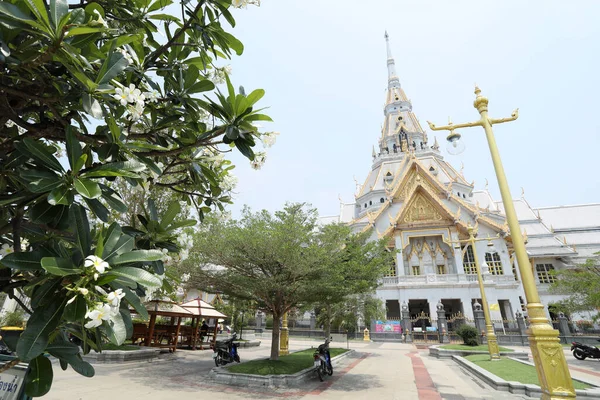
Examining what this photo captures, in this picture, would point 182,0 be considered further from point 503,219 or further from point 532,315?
point 503,219

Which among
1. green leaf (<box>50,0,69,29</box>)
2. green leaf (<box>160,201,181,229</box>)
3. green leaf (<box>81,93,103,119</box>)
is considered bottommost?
green leaf (<box>160,201,181,229</box>)

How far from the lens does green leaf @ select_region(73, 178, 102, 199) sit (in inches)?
57.8

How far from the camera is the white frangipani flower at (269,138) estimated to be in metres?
2.52

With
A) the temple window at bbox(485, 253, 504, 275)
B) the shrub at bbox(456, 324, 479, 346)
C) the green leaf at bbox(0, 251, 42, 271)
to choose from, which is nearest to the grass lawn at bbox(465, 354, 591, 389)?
the shrub at bbox(456, 324, 479, 346)

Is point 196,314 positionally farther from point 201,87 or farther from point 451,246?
point 451,246

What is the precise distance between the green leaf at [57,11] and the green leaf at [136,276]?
117 centimetres

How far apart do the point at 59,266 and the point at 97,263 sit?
0.55 ft

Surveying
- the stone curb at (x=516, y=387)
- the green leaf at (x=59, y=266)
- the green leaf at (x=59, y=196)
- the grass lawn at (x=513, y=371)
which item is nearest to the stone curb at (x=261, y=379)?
the stone curb at (x=516, y=387)

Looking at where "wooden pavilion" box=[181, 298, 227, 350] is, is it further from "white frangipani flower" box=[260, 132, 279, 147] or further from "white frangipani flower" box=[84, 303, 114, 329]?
"white frangipani flower" box=[84, 303, 114, 329]

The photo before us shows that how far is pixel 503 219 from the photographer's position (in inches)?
1171

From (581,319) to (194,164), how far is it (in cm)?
3284

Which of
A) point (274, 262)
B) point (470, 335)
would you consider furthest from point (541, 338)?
point (470, 335)

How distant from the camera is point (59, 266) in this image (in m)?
1.42

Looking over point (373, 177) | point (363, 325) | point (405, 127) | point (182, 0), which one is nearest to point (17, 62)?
point (182, 0)
